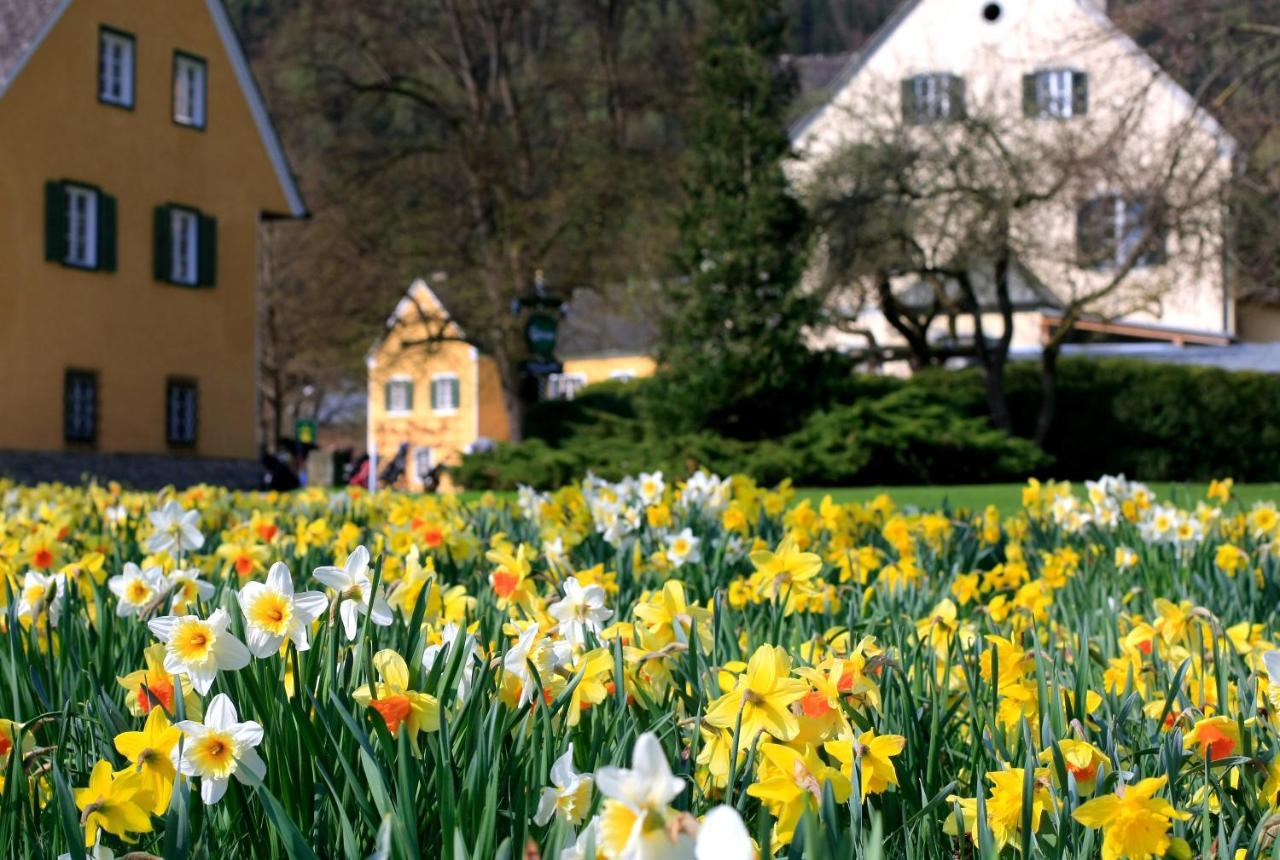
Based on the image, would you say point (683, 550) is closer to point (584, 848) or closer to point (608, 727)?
point (608, 727)

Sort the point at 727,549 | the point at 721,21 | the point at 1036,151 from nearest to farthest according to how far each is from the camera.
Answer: the point at 727,549 < the point at 721,21 < the point at 1036,151

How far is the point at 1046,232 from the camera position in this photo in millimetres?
25547

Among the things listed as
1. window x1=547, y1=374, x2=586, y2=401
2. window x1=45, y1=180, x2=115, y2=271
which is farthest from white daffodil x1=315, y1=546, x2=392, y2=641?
window x1=547, y1=374, x2=586, y2=401

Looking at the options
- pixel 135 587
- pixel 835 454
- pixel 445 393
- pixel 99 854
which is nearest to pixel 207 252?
pixel 835 454

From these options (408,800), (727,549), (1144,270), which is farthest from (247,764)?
(1144,270)

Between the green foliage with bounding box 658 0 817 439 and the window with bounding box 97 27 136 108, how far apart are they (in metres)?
9.38

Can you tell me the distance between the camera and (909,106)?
26859 mm

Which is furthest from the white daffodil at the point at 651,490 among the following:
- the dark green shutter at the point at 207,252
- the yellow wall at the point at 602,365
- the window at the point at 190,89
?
the yellow wall at the point at 602,365

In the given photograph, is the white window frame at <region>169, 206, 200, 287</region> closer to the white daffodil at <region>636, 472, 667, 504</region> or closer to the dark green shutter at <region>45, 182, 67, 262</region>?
the dark green shutter at <region>45, 182, 67, 262</region>

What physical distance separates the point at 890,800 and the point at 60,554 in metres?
3.09

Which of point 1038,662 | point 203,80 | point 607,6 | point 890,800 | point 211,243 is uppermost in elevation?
point 607,6

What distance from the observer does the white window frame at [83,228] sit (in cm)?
2395

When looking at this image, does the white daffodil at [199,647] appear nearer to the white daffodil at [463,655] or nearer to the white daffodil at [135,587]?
the white daffodil at [463,655]

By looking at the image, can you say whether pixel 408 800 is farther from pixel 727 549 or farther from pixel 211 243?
pixel 211 243
